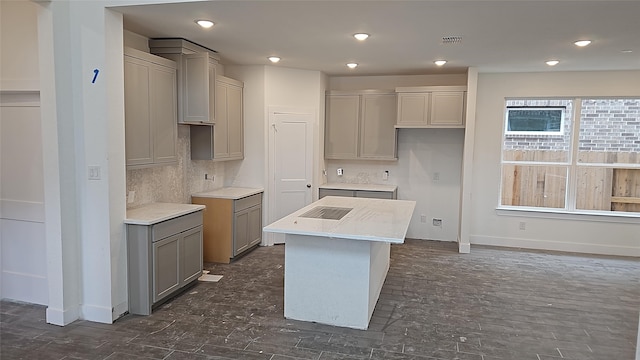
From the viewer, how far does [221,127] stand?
5.23 meters

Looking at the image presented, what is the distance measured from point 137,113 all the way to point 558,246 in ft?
18.9

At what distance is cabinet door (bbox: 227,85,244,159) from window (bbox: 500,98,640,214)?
383 cm

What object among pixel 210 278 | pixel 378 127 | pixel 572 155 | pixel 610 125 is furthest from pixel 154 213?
pixel 610 125

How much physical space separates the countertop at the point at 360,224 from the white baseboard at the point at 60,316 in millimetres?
1798

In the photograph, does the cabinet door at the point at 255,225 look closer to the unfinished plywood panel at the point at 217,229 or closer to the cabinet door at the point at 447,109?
the unfinished plywood panel at the point at 217,229

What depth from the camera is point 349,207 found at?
438cm

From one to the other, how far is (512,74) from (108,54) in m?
5.18

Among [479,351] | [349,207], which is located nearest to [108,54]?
[349,207]

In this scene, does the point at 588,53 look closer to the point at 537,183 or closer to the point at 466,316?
the point at 537,183

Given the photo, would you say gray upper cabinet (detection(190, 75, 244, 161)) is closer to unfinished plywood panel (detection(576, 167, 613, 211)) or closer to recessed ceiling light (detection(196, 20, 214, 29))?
recessed ceiling light (detection(196, 20, 214, 29))

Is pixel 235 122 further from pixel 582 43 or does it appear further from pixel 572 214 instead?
pixel 572 214

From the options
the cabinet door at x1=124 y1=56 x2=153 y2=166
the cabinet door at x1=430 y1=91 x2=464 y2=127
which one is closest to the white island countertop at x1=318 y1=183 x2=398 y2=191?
the cabinet door at x1=430 y1=91 x2=464 y2=127

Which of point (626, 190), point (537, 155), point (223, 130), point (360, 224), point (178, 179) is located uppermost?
point (223, 130)

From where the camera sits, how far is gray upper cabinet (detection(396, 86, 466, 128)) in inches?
236
